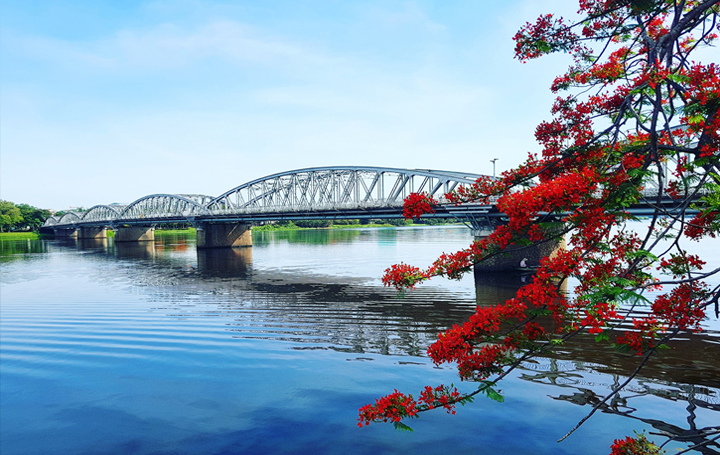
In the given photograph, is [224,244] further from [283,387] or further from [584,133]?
[584,133]

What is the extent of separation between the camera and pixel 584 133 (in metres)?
7.32

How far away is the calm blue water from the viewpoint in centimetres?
880

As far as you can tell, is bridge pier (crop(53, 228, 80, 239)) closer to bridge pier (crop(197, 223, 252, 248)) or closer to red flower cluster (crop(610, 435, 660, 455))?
bridge pier (crop(197, 223, 252, 248))

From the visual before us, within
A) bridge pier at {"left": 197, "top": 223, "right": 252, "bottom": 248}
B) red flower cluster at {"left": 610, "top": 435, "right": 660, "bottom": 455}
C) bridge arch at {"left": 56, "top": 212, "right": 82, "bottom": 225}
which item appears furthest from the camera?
bridge arch at {"left": 56, "top": 212, "right": 82, "bottom": 225}

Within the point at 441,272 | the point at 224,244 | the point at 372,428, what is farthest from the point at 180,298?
the point at 224,244

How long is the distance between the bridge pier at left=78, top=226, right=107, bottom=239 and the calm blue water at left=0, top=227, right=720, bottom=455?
123 m

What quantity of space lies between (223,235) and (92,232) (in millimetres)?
79947

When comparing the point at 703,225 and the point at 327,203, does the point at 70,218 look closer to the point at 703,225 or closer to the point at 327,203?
the point at 327,203

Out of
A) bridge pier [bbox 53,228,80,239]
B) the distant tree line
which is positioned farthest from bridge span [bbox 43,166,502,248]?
the distant tree line

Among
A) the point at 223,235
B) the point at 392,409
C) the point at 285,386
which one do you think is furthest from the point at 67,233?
the point at 392,409

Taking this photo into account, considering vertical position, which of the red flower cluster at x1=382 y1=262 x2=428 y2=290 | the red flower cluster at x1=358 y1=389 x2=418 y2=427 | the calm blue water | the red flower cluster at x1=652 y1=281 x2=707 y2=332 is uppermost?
the red flower cluster at x1=382 y1=262 x2=428 y2=290

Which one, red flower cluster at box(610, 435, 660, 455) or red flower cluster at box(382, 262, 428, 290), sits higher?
red flower cluster at box(382, 262, 428, 290)

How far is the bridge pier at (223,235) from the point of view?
260 feet

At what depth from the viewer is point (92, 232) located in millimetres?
135000
